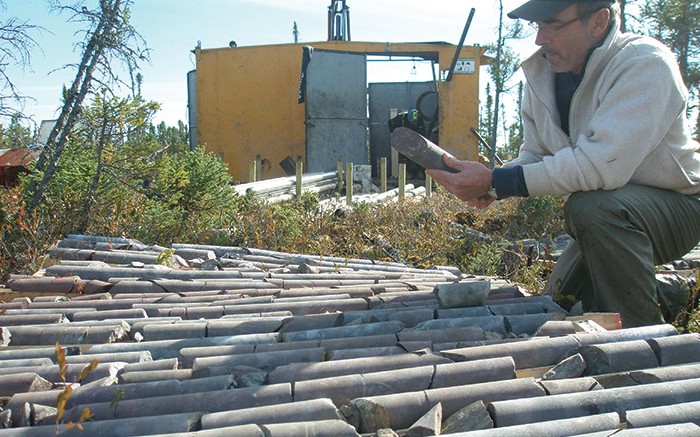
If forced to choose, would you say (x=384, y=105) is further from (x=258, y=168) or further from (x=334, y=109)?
(x=258, y=168)

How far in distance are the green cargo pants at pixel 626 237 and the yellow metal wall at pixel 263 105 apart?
1114 centimetres

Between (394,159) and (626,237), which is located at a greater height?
(394,159)

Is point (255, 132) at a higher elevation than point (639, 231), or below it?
higher

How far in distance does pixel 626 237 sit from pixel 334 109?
11.3m

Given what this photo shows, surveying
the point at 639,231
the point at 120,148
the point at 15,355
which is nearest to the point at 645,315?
the point at 639,231

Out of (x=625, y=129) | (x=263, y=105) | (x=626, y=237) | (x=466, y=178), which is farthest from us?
(x=263, y=105)

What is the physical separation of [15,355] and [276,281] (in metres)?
1.64

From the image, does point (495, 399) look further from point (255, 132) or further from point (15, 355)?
point (255, 132)

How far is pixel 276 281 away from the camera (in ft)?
13.4

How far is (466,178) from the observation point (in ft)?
11.9

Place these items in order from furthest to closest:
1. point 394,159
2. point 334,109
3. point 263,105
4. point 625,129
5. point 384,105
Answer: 1. point 384,105
2. point 394,159
3. point 263,105
4. point 334,109
5. point 625,129

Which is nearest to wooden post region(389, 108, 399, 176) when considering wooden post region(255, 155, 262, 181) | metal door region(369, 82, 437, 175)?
metal door region(369, 82, 437, 175)

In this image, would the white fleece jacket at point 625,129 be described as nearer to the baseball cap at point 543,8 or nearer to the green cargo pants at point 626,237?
the green cargo pants at point 626,237

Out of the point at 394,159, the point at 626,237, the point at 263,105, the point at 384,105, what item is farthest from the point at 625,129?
the point at 384,105
